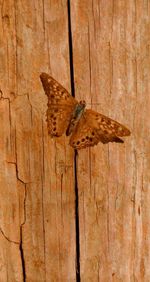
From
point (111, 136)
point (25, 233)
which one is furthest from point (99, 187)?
point (25, 233)

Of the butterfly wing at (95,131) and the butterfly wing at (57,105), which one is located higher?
the butterfly wing at (57,105)

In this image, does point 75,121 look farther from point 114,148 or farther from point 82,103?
point 114,148

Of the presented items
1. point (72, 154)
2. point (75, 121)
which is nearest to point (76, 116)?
point (75, 121)

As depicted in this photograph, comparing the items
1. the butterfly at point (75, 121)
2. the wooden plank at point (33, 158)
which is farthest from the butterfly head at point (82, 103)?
the wooden plank at point (33, 158)

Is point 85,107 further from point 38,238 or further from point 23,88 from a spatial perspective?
point 38,238

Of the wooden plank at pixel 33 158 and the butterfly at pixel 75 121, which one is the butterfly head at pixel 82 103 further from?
the wooden plank at pixel 33 158

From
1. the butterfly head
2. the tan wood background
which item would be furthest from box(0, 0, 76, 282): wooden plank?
the butterfly head
